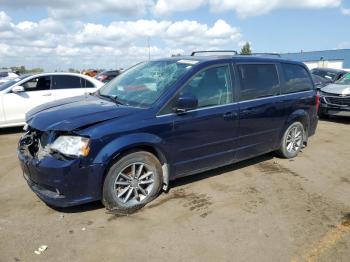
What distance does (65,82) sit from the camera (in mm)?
9867

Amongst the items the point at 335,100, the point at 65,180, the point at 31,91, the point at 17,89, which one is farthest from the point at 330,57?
the point at 65,180

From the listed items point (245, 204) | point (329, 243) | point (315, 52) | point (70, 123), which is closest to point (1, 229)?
point (70, 123)

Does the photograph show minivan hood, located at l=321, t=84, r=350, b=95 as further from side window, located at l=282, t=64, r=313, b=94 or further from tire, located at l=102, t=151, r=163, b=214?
tire, located at l=102, t=151, r=163, b=214

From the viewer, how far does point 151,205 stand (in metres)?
4.63

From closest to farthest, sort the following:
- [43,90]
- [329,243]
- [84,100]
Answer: [329,243] < [84,100] < [43,90]

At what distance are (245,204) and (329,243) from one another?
1194 millimetres

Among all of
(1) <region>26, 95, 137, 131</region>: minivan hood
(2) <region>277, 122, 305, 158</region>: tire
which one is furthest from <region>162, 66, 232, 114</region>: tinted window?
(2) <region>277, 122, 305, 158</region>: tire

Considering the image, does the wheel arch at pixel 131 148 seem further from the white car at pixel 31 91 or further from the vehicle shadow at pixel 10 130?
the vehicle shadow at pixel 10 130

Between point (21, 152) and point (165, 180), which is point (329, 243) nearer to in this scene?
point (165, 180)

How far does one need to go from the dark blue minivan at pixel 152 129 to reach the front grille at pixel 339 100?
560cm

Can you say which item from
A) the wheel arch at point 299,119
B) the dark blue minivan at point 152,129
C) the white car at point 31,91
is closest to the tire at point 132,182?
the dark blue minivan at point 152,129

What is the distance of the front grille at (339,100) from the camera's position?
10953 mm

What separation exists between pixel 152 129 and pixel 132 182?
690 millimetres

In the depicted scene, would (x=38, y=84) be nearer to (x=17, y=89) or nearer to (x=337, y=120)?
(x=17, y=89)
